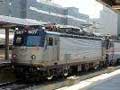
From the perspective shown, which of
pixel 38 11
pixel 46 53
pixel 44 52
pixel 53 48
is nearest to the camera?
pixel 44 52

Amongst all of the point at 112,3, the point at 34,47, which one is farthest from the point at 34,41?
the point at 112,3

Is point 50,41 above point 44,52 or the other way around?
above

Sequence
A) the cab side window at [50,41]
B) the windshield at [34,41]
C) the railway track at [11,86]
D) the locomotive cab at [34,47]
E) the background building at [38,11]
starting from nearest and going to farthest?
the railway track at [11,86], the locomotive cab at [34,47], the windshield at [34,41], the cab side window at [50,41], the background building at [38,11]

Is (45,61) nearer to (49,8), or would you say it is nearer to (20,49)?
(20,49)

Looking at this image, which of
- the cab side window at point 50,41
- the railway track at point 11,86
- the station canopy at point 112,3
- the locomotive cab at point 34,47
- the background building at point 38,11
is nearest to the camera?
the station canopy at point 112,3

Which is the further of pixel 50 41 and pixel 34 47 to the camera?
pixel 50 41

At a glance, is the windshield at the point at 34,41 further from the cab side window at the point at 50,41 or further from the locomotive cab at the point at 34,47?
the cab side window at the point at 50,41

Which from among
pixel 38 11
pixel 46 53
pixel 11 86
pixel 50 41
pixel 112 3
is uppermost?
pixel 38 11

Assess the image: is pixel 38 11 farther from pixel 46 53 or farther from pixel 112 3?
pixel 112 3

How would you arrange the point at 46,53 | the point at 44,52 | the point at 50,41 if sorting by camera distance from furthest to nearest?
the point at 50,41 → the point at 46,53 → the point at 44,52

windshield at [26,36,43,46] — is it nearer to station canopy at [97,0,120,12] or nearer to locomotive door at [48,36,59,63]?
locomotive door at [48,36,59,63]

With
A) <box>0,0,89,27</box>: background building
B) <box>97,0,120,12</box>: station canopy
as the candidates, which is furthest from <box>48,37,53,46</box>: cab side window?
<box>0,0,89,27</box>: background building

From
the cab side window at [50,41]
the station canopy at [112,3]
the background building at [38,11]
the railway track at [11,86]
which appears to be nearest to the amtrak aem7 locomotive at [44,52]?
the cab side window at [50,41]

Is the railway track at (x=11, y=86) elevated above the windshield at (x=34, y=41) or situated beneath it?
situated beneath
